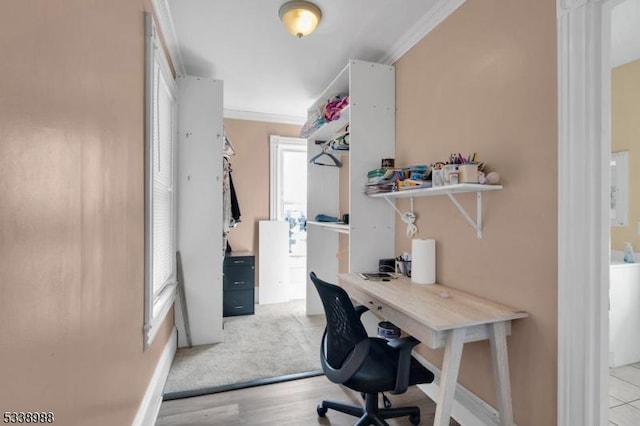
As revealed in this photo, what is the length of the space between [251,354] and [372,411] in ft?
4.37

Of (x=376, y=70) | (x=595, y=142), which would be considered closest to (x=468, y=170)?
(x=595, y=142)

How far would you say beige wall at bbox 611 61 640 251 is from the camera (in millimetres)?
2580

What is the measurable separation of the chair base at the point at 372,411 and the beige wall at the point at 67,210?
1109 mm

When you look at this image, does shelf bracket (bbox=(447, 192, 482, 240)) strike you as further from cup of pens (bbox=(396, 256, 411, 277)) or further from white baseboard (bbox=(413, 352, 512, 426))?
white baseboard (bbox=(413, 352, 512, 426))

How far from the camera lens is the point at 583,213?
1215 millimetres

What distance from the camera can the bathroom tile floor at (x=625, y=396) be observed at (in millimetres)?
1844

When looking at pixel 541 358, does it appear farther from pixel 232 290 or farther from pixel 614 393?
pixel 232 290

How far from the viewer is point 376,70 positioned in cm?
257

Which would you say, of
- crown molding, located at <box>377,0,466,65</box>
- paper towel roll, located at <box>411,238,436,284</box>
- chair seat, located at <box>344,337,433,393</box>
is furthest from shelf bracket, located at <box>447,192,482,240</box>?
crown molding, located at <box>377,0,466,65</box>

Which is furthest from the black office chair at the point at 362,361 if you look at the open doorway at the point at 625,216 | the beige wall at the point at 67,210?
the open doorway at the point at 625,216

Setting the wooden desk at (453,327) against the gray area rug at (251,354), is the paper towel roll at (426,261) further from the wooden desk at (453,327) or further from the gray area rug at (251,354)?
the gray area rug at (251,354)

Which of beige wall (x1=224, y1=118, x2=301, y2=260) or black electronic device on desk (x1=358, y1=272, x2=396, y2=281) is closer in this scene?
black electronic device on desk (x1=358, y1=272, x2=396, y2=281)

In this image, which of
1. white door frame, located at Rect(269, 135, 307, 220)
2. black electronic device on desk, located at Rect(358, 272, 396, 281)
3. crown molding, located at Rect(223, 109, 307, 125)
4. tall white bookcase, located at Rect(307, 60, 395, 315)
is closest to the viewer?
black electronic device on desk, located at Rect(358, 272, 396, 281)

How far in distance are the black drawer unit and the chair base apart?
6.70ft
